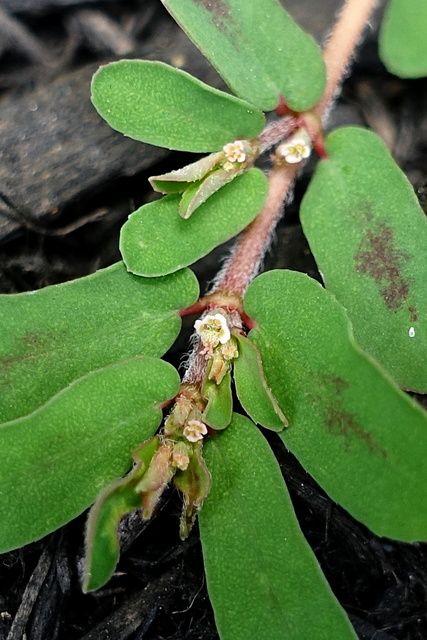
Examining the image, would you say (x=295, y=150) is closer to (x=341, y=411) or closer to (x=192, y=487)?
(x=341, y=411)

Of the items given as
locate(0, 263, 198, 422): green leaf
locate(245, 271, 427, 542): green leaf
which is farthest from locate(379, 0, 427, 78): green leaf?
locate(0, 263, 198, 422): green leaf

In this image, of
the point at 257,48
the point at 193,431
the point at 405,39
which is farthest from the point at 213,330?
the point at 405,39

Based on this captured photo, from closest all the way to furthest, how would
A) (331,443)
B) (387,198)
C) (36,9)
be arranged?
1. (331,443)
2. (387,198)
3. (36,9)

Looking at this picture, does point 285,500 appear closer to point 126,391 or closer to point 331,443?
point 331,443

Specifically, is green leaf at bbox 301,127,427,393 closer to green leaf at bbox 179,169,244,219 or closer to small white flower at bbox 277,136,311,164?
small white flower at bbox 277,136,311,164

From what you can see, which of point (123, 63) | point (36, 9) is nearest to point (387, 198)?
point (123, 63)

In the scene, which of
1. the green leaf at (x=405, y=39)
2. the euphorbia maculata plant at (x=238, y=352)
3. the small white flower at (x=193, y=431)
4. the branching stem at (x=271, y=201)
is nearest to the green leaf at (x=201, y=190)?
the euphorbia maculata plant at (x=238, y=352)

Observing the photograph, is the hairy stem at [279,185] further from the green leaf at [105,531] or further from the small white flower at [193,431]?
the green leaf at [105,531]

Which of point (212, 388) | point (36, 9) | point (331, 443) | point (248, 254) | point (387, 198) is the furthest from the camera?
point (36, 9)
